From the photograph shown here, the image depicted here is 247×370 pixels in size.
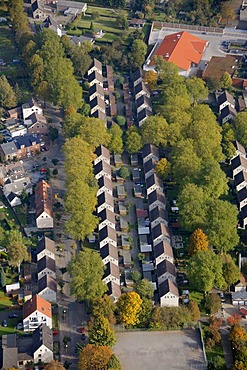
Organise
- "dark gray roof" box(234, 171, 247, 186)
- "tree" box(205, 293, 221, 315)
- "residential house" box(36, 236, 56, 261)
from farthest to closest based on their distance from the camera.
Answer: "dark gray roof" box(234, 171, 247, 186) < "residential house" box(36, 236, 56, 261) < "tree" box(205, 293, 221, 315)

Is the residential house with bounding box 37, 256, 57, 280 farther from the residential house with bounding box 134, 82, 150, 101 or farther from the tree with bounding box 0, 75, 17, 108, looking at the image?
the residential house with bounding box 134, 82, 150, 101

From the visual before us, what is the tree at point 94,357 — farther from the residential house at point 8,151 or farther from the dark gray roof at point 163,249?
the residential house at point 8,151

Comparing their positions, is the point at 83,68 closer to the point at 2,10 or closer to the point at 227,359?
the point at 2,10

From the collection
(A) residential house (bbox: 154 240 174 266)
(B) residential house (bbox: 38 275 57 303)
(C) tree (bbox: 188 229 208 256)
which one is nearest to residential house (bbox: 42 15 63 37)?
(A) residential house (bbox: 154 240 174 266)

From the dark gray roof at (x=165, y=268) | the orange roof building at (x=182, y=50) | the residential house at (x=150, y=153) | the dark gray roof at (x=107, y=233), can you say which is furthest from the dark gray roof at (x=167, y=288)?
the orange roof building at (x=182, y=50)

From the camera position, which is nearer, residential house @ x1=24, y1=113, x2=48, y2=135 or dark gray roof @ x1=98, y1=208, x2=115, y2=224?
dark gray roof @ x1=98, y1=208, x2=115, y2=224
